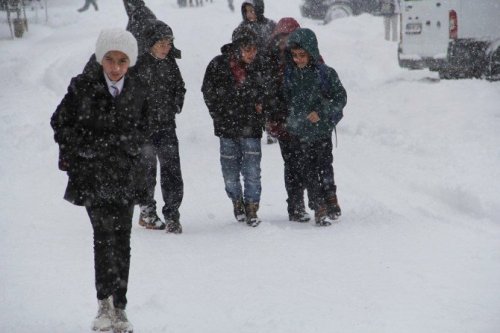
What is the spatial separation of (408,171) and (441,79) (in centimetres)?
682


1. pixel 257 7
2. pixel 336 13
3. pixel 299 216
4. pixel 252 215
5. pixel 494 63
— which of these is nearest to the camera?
pixel 252 215

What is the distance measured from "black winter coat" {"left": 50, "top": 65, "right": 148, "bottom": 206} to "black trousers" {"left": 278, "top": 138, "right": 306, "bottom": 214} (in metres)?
3.19

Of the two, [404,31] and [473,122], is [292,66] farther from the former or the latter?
[404,31]

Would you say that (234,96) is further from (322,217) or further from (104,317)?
(104,317)

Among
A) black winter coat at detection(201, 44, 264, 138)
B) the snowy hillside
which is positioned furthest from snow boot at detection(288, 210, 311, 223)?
black winter coat at detection(201, 44, 264, 138)

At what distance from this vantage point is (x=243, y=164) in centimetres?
743

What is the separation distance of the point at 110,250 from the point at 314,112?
327 cm

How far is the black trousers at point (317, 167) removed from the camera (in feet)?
24.3

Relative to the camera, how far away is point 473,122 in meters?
11.8

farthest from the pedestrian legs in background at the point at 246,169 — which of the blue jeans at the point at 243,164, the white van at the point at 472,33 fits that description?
the white van at the point at 472,33

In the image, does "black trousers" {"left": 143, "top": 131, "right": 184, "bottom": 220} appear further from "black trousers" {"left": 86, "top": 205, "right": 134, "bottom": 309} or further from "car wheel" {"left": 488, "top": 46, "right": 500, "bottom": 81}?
"car wheel" {"left": 488, "top": 46, "right": 500, "bottom": 81}

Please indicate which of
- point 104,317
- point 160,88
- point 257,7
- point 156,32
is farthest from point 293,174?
point 257,7

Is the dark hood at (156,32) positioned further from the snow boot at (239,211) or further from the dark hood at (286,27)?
the snow boot at (239,211)

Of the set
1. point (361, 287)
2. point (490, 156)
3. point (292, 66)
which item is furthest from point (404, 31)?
point (361, 287)
